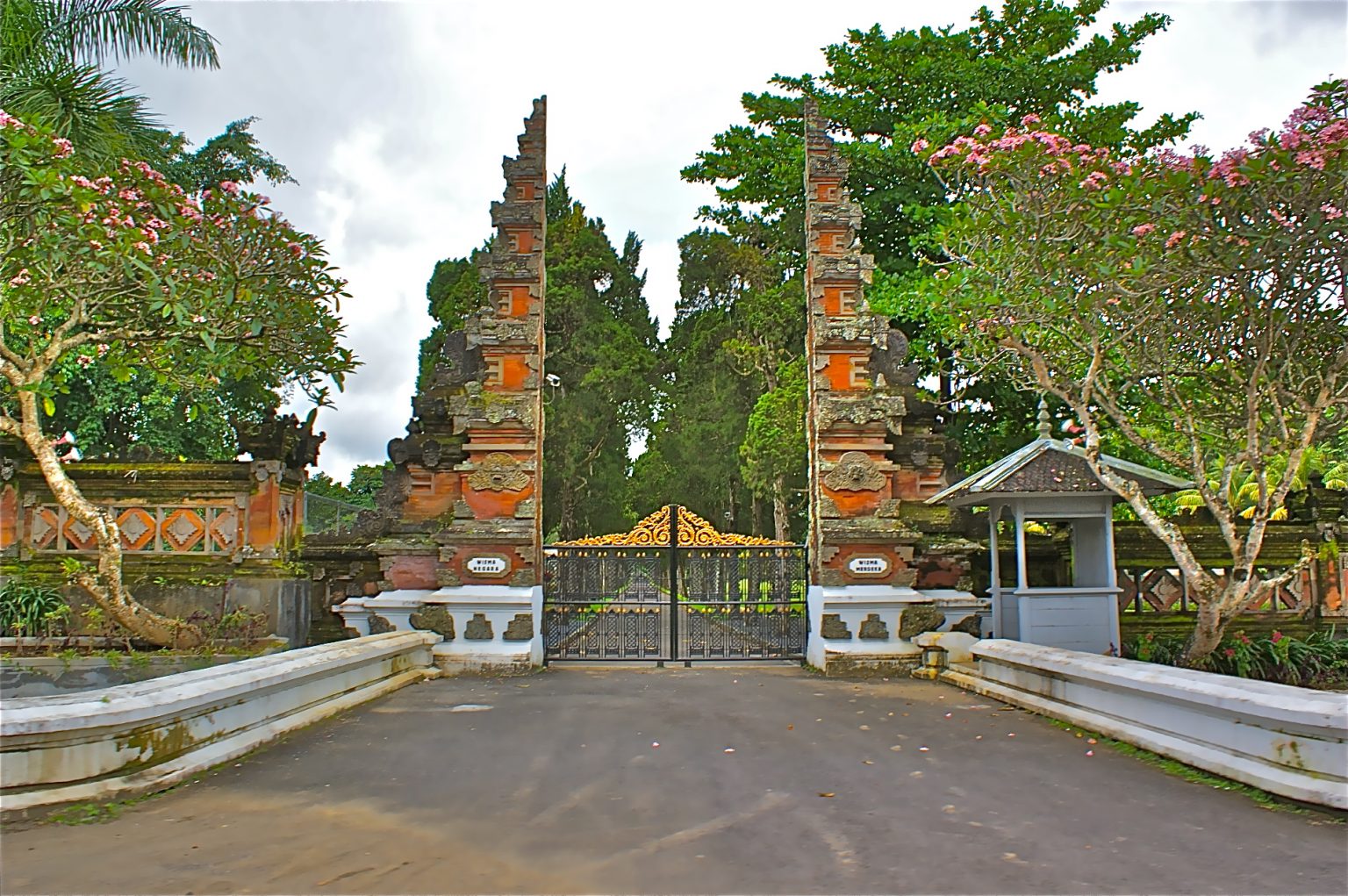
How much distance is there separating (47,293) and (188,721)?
17.2ft

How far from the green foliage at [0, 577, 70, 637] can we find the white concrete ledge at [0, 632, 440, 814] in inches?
172

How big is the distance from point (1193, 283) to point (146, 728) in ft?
28.9

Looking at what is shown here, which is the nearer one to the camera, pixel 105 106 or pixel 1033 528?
pixel 1033 528

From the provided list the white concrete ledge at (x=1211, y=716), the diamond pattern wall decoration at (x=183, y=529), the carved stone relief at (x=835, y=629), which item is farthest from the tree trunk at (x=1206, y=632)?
the diamond pattern wall decoration at (x=183, y=529)

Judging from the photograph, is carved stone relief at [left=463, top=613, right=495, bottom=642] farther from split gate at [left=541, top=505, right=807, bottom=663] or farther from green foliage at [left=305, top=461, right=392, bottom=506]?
green foliage at [left=305, top=461, right=392, bottom=506]

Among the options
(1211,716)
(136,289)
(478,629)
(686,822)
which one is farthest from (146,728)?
(1211,716)

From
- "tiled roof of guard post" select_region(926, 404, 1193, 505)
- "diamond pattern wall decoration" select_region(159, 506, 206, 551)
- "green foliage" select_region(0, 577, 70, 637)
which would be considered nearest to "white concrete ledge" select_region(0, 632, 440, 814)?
"diamond pattern wall decoration" select_region(159, 506, 206, 551)

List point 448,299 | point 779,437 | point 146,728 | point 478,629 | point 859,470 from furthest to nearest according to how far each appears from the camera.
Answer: point 448,299 → point 779,437 → point 859,470 → point 478,629 → point 146,728

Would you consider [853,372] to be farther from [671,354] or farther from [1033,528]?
[671,354]

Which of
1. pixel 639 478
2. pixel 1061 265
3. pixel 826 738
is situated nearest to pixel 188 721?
pixel 826 738

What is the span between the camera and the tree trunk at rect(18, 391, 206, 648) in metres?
8.98

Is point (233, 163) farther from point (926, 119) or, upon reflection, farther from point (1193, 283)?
point (1193, 283)

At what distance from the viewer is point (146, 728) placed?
546 cm

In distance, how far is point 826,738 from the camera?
7188 millimetres
